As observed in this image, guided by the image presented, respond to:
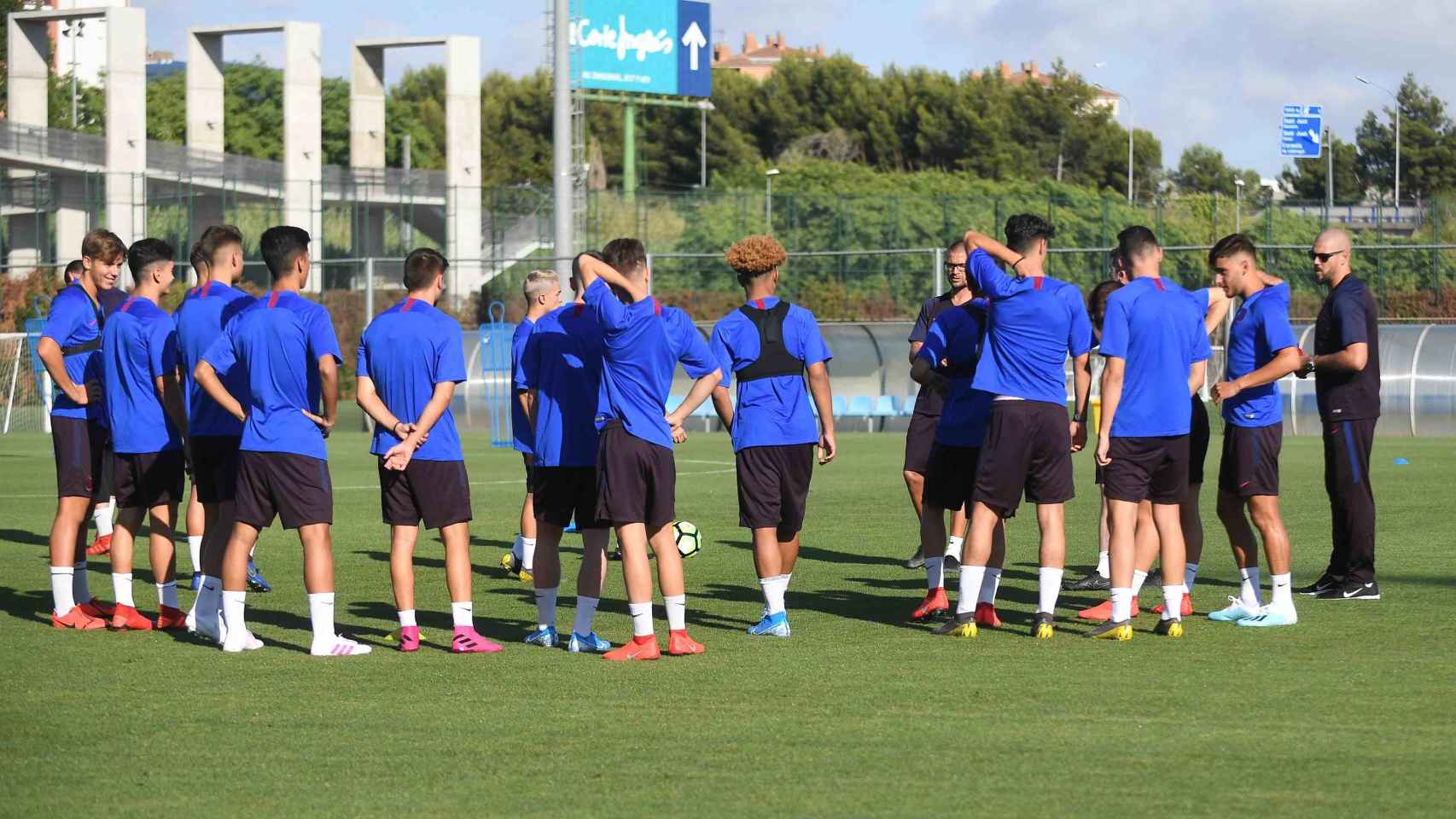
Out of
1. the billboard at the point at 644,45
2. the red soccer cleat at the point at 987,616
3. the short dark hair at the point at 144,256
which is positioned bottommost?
the red soccer cleat at the point at 987,616

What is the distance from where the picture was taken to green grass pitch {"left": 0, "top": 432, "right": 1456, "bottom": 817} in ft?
18.9

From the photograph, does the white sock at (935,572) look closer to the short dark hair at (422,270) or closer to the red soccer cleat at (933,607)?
the red soccer cleat at (933,607)

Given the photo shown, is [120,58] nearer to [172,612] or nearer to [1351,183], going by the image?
[172,612]

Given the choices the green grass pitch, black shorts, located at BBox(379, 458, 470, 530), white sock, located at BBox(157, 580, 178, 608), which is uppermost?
black shorts, located at BBox(379, 458, 470, 530)

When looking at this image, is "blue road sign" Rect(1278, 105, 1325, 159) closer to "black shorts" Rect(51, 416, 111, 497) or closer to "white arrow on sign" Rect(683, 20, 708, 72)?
"white arrow on sign" Rect(683, 20, 708, 72)

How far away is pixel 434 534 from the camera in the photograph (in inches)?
579

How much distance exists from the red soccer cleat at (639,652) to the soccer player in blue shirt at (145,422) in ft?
8.56

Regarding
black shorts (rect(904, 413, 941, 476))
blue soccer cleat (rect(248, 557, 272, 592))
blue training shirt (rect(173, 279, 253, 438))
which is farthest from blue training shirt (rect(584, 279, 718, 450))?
black shorts (rect(904, 413, 941, 476))

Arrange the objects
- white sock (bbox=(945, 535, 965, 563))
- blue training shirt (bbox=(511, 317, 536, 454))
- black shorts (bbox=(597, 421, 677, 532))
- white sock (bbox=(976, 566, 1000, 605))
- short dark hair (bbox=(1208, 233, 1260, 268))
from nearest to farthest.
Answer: black shorts (bbox=(597, 421, 677, 532)) < white sock (bbox=(976, 566, 1000, 605)) < short dark hair (bbox=(1208, 233, 1260, 268)) < blue training shirt (bbox=(511, 317, 536, 454)) < white sock (bbox=(945, 535, 965, 563))

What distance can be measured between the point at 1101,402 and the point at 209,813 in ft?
15.8

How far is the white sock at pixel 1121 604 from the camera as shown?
8922 mm

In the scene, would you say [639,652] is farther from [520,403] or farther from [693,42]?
[693,42]

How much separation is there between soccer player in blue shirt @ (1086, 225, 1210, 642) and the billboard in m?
61.3

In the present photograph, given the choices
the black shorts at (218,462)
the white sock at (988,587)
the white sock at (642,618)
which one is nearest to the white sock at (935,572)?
the white sock at (988,587)
